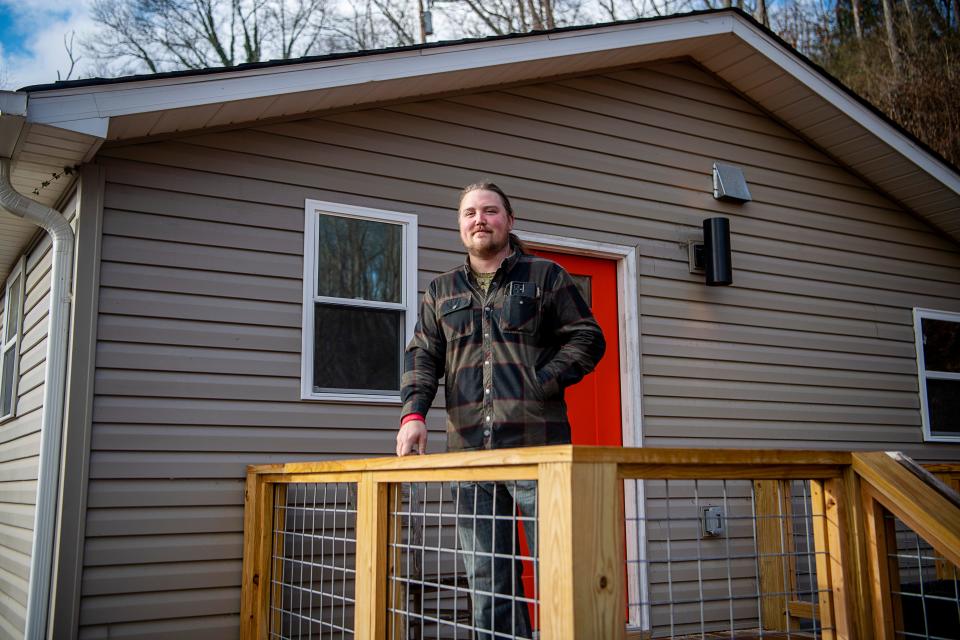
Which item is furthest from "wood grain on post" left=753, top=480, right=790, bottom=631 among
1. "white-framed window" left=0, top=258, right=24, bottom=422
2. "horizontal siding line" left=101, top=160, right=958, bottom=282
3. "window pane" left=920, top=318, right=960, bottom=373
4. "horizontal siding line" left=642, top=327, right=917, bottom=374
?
"white-framed window" left=0, top=258, right=24, bottom=422

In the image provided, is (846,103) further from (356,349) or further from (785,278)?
(356,349)

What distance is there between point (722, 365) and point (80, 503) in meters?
3.95

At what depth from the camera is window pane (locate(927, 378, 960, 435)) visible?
6.96 m

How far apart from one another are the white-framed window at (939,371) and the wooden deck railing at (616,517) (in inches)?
185

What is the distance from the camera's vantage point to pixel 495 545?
2.76 metres

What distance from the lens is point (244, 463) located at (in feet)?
14.3

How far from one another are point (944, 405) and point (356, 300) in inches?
193

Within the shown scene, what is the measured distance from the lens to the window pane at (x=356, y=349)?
4664 millimetres

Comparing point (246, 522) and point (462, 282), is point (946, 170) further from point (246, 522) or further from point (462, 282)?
point (246, 522)

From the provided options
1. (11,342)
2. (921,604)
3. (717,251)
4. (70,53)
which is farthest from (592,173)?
(70,53)

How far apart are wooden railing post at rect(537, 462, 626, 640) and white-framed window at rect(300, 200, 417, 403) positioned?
2.63 m

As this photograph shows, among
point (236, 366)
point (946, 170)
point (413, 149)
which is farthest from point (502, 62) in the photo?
point (946, 170)

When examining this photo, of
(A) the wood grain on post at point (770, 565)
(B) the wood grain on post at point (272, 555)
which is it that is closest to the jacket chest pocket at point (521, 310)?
(B) the wood grain on post at point (272, 555)

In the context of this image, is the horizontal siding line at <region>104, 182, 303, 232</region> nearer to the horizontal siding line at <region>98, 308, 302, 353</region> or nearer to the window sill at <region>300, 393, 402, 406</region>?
the horizontal siding line at <region>98, 308, 302, 353</region>
